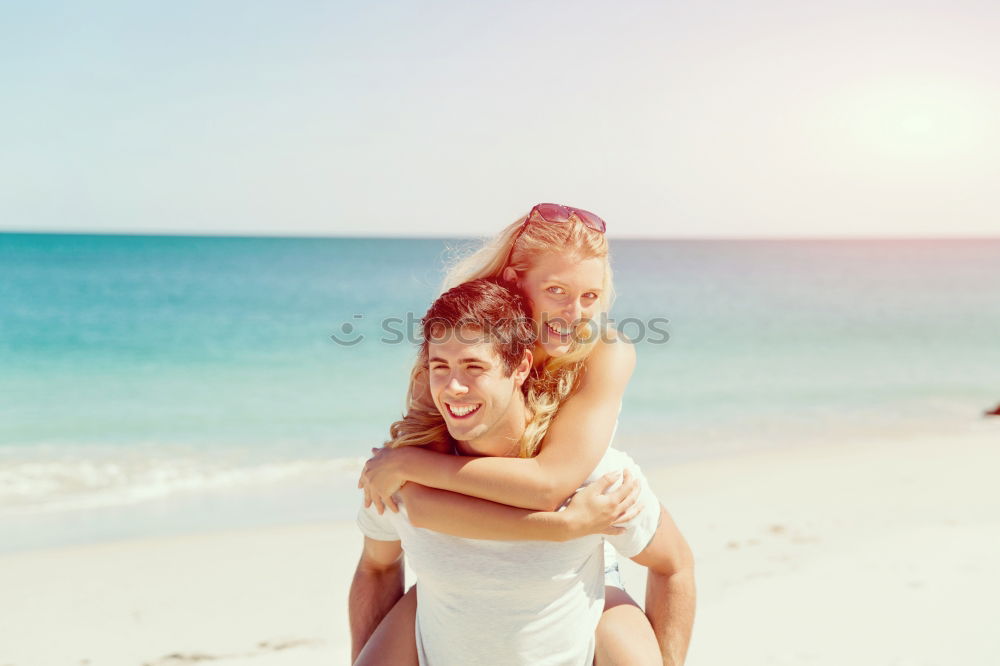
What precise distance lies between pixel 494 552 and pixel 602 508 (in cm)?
34

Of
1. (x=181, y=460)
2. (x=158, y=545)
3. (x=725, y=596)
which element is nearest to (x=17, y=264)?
(x=181, y=460)

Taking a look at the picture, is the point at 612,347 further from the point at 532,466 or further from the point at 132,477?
the point at 132,477

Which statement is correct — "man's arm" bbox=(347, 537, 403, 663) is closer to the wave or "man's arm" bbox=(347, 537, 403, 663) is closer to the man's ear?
the man's ear

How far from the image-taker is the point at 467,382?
8.01 feet

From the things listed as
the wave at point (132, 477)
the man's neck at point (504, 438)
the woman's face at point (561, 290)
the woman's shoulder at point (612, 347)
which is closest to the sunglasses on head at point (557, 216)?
the woman's face at point (561, 290)

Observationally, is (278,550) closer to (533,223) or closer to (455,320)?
(533,223)

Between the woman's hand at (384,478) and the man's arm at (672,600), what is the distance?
799 millimetres

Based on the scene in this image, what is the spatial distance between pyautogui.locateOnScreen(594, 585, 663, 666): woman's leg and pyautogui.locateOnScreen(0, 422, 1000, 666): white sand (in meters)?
2.30

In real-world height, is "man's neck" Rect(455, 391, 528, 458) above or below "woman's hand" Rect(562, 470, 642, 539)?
above

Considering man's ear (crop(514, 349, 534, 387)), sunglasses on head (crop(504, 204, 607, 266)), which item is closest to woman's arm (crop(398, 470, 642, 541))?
man's ear (crop(514, 349, 534, 387))

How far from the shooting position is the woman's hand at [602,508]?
2.34m

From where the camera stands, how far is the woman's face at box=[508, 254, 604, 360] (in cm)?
313

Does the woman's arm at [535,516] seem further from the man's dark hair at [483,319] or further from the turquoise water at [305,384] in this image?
the turquoise water at [305,384]

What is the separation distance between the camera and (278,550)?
6.84 metres
